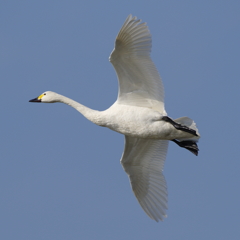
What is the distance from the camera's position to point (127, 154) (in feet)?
51.9

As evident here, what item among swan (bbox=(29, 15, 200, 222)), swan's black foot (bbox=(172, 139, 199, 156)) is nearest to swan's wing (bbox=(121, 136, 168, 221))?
swan (bbox=(29, 15, 200, 222))

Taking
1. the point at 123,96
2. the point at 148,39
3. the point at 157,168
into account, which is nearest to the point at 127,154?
the point at 157,168

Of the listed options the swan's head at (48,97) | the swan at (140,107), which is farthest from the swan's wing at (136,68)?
the swan's head at (48,97)

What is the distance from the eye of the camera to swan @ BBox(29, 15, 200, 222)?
45.6ft

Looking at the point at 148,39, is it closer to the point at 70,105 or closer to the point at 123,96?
the point at 123,96

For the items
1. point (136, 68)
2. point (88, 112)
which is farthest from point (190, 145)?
point (88, 112)

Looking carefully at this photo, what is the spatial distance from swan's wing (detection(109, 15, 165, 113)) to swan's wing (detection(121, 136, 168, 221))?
→ 1.32 meters

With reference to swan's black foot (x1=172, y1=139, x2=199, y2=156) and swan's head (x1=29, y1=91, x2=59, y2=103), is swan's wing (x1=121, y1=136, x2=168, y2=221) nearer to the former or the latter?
swan's black foot (x1=172, y1=139, x2=199, y2=156)

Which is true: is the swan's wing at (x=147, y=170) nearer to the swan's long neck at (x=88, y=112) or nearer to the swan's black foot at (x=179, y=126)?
the swan's long neck at (x=88, y=112)

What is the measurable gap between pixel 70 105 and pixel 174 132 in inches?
108

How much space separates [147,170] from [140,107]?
2.07m

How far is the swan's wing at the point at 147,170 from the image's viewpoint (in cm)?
1567

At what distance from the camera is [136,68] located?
14.3 metres

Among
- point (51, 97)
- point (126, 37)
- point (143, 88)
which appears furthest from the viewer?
point (51, 97)
